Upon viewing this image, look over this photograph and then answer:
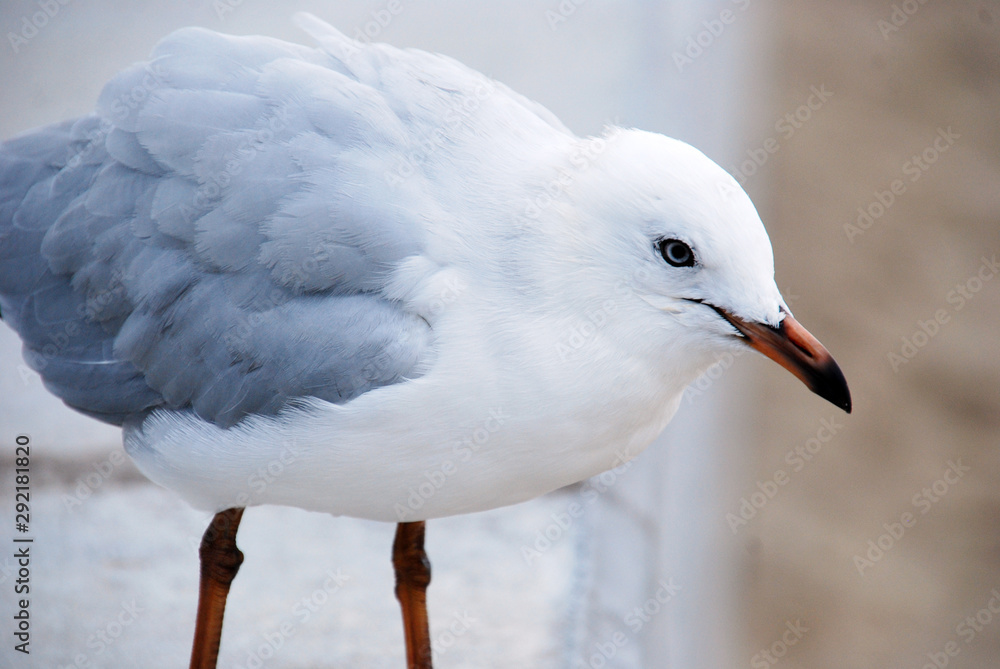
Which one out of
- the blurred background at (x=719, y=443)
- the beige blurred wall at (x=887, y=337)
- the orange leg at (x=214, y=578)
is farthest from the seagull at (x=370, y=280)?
the beige blurred wall at (x=887, y=337)

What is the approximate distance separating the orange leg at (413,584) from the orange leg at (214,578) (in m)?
0.23

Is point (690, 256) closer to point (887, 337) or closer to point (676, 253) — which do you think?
point (676, 253)

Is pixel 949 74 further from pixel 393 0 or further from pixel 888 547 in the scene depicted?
pixel 393 0

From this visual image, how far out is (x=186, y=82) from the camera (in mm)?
1118

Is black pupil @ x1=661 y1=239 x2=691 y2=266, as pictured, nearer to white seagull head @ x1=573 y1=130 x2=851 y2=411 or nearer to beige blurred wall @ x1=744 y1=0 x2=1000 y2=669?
white seagull head @ x1=573 y1=130 x2=851 y2=411

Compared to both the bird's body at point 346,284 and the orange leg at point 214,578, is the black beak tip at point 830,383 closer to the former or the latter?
the bird's body at point 346,284

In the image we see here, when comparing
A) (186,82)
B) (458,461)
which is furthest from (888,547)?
(186,82)

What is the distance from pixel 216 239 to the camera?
1.04 meters

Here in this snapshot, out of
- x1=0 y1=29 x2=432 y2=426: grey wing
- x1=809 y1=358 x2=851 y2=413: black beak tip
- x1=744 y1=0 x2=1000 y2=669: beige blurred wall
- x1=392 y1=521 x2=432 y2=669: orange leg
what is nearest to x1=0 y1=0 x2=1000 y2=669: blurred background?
x1=744 y1=0 x2=1000 y2=669: beige blurred wall

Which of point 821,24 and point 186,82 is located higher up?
point 821,24

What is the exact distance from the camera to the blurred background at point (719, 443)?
164 cm

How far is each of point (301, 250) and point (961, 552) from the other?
1.55m

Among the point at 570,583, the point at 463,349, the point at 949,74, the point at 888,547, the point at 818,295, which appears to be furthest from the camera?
the point at 949,74

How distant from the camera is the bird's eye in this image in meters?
0.91
